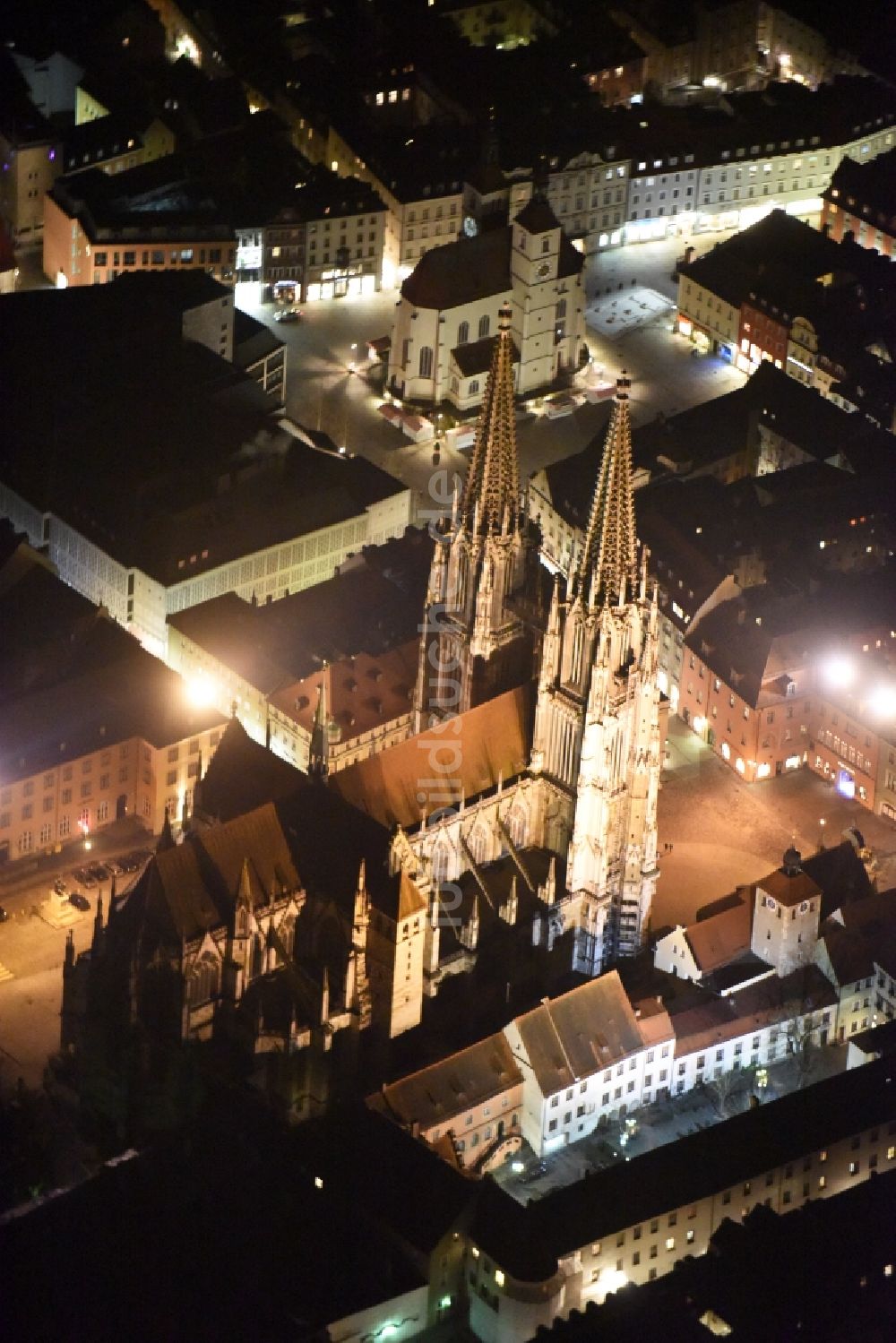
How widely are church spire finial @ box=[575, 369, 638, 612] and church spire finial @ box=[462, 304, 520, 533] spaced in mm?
6367

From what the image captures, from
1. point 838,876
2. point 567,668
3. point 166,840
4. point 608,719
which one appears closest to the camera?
point 166,840

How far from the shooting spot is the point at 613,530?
599 ft

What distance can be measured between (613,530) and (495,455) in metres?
8.55

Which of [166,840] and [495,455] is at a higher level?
[495,455]

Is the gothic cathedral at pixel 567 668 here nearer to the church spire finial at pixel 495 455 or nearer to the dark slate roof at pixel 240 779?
the church spire finial at pixel 495 455

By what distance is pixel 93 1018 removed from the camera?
18175cm

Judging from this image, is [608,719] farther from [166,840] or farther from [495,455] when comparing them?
[166,840]

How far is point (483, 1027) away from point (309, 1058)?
363 inches

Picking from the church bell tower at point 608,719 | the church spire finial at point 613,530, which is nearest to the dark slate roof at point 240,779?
the church bell tower at point 608,719

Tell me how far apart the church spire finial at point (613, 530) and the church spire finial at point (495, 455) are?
251 inches

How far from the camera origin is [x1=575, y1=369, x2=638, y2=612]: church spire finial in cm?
18025

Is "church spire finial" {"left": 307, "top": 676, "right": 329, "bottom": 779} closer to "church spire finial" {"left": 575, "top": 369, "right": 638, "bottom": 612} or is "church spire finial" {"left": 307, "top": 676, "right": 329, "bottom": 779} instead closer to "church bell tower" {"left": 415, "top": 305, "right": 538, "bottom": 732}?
"church bell tower" {"left": 415, "top": 305, "right": 538, "bottom": 732}

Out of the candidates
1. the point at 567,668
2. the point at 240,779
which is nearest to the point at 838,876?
the point at 567,668

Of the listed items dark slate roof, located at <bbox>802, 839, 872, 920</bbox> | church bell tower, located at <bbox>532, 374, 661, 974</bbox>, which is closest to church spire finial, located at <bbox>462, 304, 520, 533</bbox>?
church bell tower, located at <bbox>532, 374, 661, 974</bbox>
